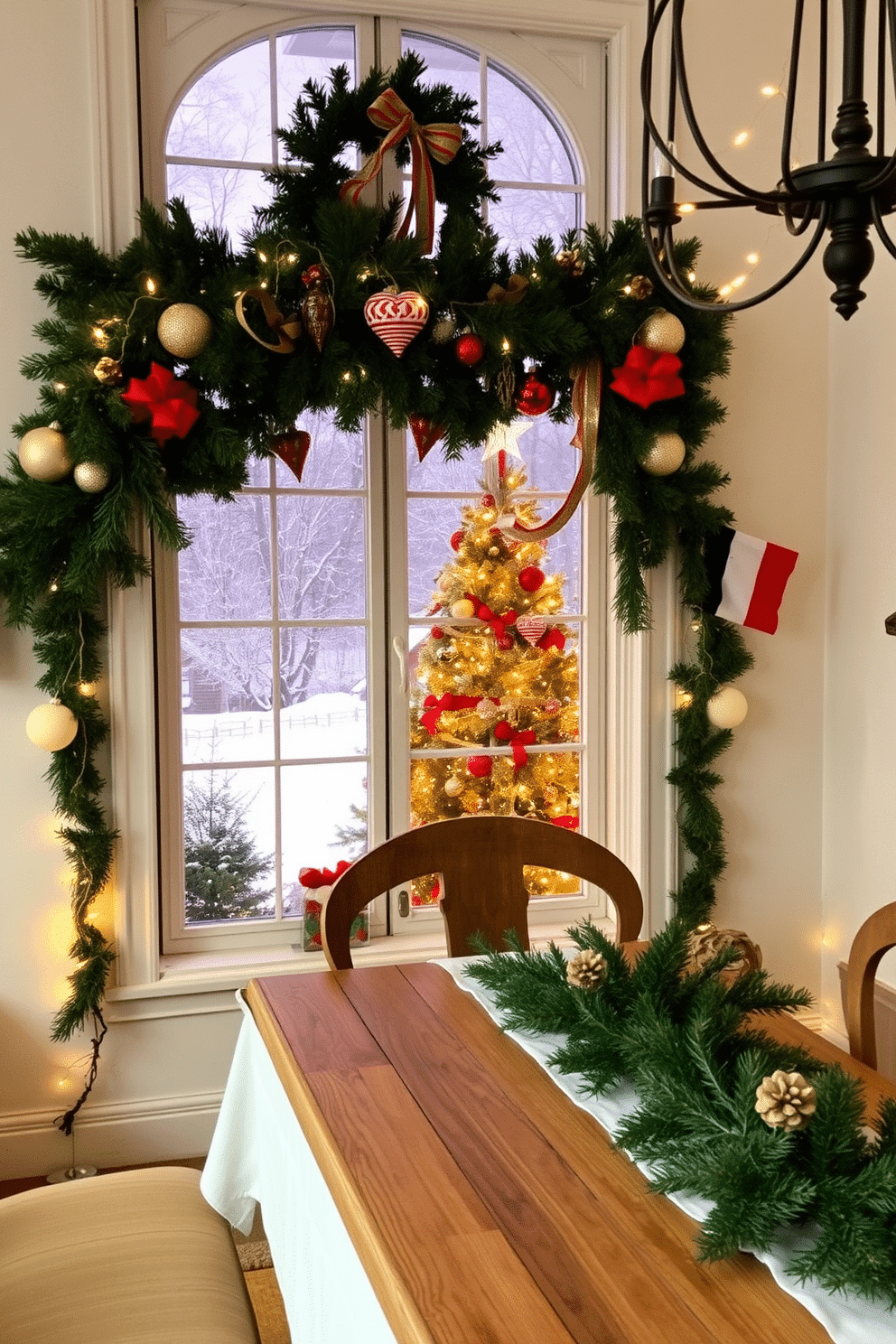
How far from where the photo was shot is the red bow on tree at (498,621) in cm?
306

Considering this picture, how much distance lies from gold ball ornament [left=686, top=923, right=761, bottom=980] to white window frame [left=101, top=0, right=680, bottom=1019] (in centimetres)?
137

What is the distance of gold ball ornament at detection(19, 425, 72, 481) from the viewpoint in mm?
2502

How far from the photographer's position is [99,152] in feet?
8.70

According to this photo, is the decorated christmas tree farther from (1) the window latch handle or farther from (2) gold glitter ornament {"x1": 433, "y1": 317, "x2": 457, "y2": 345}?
(2) gold glitter ornament {"x1": 433, "y1": 317, "x2": 457, "y2": 345}

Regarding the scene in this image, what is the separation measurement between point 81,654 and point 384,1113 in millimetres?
1599

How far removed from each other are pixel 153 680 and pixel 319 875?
2.16 feet

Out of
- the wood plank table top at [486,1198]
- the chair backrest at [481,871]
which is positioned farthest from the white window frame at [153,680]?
the wood plank table top at [486,1198]

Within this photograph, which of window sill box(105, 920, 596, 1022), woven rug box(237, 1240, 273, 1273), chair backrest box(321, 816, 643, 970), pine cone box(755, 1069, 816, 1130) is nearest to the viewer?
pine cone box(755, 1069, 816, 1130)

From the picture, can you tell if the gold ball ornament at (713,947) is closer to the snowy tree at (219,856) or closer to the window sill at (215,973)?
the window sill at (215,973)

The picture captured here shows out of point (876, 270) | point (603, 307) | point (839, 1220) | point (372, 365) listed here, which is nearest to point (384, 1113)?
point (839, 1220)

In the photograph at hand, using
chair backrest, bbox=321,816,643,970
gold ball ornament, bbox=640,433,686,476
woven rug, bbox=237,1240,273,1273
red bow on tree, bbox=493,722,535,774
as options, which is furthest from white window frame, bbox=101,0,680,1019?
chair backrest, bbox=321,816,643,970

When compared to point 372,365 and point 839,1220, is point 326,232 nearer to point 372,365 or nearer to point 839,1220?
point 372,365

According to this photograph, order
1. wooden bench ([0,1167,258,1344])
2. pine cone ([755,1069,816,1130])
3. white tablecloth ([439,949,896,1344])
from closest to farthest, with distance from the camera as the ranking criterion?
white tablecloth ([439,949,896,1344]) < pine cone ([755,1069,816,1130]) < wooden bench ([0,1167,258,1344])

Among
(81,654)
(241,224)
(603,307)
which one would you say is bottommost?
(81,654)
